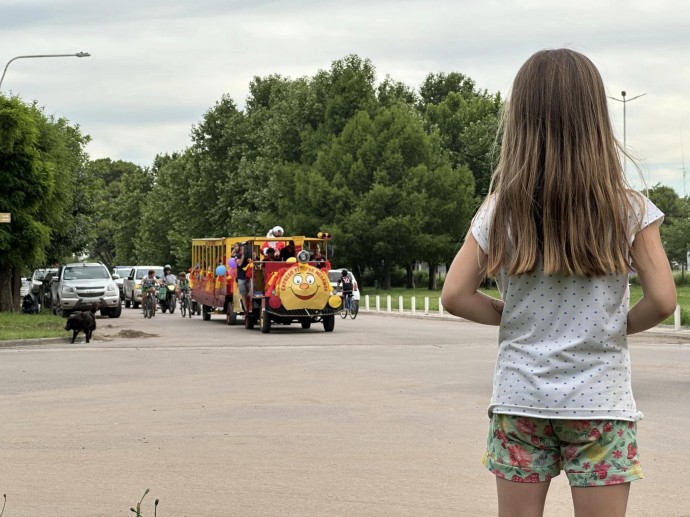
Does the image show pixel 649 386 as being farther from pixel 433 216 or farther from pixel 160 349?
pixel 433 216

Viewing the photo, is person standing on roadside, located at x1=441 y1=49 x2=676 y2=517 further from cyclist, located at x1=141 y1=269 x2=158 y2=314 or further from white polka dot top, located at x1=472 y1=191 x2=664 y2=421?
cyclist, located at x1=141 y1=269 x2=158 y2=314

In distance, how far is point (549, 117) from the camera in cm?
335

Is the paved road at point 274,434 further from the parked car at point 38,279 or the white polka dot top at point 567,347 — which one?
the parked car at point 38,279

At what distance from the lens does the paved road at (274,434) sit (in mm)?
7871

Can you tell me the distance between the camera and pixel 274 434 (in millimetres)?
11109

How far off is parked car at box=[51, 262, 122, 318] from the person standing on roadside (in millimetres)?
39187

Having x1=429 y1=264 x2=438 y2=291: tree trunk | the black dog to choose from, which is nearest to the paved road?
the black dog

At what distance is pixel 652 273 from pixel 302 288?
91.1 feet

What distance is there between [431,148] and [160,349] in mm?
56185

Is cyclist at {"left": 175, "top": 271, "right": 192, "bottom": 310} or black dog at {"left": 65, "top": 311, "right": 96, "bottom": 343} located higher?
cyclist at {"left": 175, "top": 271, "right": 192, "bottom": 310}

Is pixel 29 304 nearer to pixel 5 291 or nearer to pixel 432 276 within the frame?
pixel 5 291

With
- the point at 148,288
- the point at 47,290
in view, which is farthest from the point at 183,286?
the point at 47,290

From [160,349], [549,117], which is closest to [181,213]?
[160,349]

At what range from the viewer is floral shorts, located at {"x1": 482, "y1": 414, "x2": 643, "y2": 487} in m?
3.25
